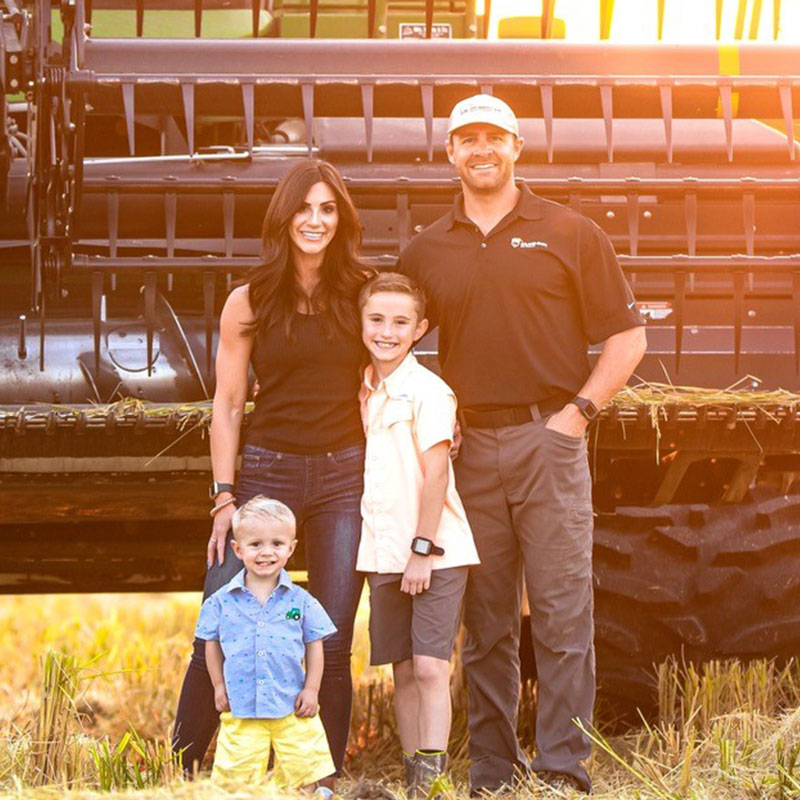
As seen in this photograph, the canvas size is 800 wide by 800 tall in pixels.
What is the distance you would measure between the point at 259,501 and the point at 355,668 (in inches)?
164

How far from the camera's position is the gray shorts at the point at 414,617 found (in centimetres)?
421

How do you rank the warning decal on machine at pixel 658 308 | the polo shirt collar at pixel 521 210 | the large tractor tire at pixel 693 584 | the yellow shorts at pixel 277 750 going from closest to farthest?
the yellow shorts at pixel 277 750
the polo shirt collar at pixel 521 210
the large tractor tire at pixel 693 584
the warning decal on machine at pixel 658 308

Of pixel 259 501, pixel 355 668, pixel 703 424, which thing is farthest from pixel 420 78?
pixel 355 668

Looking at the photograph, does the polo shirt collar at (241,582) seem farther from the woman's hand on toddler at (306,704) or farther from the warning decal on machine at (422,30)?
the warning decal on machine at (422,30)

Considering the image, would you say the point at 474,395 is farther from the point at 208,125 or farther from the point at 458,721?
the point at 208,125

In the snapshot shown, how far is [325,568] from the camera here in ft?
14.0

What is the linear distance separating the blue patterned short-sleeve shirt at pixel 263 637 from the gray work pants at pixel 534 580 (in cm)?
61

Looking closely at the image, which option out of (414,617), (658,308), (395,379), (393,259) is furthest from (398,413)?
(658,308)

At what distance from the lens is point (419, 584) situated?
418 cm

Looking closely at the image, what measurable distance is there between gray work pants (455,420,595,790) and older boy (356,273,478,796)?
0.21 meters

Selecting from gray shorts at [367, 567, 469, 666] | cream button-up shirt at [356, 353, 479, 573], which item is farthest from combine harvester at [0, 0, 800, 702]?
gray shorts at [367, 567, 469, 666]

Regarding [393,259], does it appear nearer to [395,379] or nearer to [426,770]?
[395,379]

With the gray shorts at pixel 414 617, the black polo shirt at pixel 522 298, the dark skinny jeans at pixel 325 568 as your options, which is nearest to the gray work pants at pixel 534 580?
the black polo shirt at pixel 522 298

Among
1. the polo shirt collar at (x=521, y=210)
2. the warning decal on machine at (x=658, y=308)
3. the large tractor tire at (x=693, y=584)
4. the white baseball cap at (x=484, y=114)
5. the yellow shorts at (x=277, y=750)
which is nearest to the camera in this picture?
the yellow shorts at (x=277, y=750)
